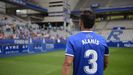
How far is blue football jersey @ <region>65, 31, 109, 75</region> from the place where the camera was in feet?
11.1

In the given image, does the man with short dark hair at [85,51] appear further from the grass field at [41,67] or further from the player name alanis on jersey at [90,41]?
the grass field at [41,67]

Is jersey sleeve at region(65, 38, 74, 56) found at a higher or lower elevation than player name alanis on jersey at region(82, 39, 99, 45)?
lower

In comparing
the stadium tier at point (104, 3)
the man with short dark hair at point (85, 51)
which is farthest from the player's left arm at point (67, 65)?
the stadium tier at point (104, 3)

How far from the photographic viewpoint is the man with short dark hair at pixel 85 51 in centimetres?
335

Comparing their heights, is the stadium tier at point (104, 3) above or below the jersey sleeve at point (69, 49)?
above

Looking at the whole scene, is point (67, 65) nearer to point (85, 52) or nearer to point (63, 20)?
point (85, 52)

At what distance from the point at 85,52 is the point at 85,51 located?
0.01 m

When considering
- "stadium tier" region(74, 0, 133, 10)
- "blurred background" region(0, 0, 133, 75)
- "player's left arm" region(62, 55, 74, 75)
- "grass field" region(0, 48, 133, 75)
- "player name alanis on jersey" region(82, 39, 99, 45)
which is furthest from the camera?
"stadium tier" region(74, 0, 133, 10)

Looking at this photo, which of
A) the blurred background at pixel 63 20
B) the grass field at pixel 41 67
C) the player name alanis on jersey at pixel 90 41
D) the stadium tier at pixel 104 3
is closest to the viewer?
the player name alanis on jersey at pixel 90 41

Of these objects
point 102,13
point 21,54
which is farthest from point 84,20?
point 102,13

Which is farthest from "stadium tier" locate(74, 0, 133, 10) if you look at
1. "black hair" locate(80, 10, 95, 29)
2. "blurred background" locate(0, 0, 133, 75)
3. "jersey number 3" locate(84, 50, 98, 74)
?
"jersey number 3" locate(84, 50, 98, 74)

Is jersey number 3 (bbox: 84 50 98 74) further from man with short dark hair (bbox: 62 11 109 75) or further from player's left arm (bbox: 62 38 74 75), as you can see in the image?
player's left arm (bbox: 62 38 74 75)

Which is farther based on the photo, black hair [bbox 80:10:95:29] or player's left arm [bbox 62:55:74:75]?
black hair [bbox 80:10:95:29]

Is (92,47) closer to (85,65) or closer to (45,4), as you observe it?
(85,65)
